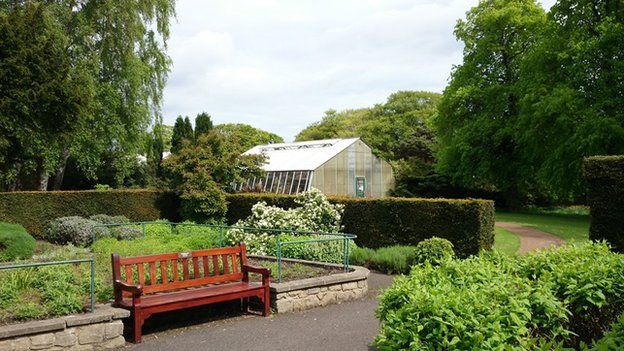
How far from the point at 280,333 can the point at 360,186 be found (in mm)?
21235

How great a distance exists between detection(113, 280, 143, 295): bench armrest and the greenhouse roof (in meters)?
18.7

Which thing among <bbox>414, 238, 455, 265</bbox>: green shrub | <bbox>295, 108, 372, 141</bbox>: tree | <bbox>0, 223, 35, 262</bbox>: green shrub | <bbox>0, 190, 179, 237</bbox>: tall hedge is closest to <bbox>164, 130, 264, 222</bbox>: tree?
<bbox>0, 190, 179, 237</bbox>: tall hedge

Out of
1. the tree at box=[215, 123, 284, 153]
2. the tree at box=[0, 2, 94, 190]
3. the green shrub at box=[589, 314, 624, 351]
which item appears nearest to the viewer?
the green shrub at box=[589, 314, 624, 351]

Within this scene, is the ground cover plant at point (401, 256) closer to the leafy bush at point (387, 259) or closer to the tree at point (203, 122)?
the leafy bush at point (387, 259)

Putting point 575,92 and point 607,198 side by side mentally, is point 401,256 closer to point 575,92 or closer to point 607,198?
point 607,198

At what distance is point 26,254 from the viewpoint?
1268 centimetres

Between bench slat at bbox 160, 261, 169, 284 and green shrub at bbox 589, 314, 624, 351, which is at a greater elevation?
green shrub at bbox 589, 314, 624, 351

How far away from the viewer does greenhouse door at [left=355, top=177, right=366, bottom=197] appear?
89.3 feet

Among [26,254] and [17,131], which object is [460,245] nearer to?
[26,254]

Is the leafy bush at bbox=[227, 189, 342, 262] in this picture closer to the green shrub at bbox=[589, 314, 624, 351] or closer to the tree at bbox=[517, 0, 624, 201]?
the green shrub at bbox=[589, 314, 624, 351]

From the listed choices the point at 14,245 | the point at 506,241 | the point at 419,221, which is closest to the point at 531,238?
the point at 506,241

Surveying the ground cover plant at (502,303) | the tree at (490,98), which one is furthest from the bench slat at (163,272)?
the tree at (490,98)

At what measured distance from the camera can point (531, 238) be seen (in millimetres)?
16328

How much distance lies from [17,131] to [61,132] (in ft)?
5.05
